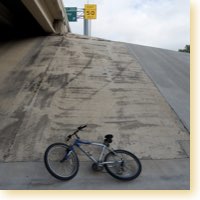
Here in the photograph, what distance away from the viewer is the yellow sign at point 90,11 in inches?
915

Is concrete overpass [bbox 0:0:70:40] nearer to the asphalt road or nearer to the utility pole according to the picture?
the asphalt road

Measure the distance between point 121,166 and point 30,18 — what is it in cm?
1033

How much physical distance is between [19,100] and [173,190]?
4.63 meters

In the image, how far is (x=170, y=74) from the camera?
11.0 m

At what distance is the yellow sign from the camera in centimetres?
2323

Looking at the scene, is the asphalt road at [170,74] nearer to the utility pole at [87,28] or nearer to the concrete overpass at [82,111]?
the concrete overpass at [82,111]

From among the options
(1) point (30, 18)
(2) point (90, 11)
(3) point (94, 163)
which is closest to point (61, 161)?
(3) point (94, 163)

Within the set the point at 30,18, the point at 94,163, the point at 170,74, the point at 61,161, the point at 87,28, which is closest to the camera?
the point at 61,161

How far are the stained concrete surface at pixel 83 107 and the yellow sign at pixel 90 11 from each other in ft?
40.7

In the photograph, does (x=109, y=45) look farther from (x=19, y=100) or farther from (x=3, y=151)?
(x=3, y=151)

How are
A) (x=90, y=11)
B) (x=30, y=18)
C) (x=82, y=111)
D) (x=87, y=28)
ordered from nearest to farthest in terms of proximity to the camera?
1. (x=82, y=111)
2. (x=30, y=18)
3. (x=90, y=11)
4. (x=87, y=28)

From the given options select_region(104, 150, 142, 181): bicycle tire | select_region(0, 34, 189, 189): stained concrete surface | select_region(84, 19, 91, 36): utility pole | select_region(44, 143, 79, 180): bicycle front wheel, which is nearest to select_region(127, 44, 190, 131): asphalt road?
select_region(0, 34, 189, 189): stained concrete surface

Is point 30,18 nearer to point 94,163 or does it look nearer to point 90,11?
point 94,163

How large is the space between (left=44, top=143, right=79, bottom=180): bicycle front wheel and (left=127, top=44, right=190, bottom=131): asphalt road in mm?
3035
